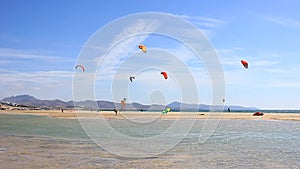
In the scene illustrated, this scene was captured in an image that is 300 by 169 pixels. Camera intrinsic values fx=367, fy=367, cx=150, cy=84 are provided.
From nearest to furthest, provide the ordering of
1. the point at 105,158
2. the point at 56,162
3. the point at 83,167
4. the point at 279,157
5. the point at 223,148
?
the point at 83,167
the point at 56,162
the point at 105,158
the point at 279,157
the point at 223,148

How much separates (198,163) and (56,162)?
5.67 meters

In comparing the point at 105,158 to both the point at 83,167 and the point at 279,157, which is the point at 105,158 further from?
the point at 279,157

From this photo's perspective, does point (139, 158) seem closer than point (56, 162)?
No

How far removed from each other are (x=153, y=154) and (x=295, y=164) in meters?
6.26

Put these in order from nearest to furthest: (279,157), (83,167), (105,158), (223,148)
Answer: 1. (83,167)
2. (105,158)
3. (279,157)
4. (223,148)

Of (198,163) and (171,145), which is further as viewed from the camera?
(171,145)

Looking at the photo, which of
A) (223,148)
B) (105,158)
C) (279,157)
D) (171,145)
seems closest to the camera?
(105,158)

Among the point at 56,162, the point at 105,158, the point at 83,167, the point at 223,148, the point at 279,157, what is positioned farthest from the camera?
the point at 223,148

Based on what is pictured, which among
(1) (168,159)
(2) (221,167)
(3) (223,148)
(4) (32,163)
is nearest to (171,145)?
(3) (223,148)

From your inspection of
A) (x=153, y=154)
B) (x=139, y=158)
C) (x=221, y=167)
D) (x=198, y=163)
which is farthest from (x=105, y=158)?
(x=221, y=167)

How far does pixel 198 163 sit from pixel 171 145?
6.46 meters

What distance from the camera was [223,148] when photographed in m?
19.9

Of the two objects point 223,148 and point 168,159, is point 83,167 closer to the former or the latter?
point 168,159

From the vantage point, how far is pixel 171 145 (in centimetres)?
2130
